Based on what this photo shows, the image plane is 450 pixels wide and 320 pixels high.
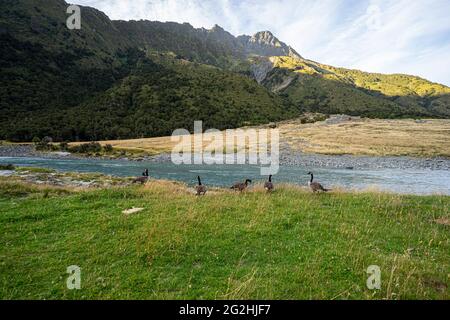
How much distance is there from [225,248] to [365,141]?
92.2 meters

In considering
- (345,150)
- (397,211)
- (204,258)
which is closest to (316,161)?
(345,150)

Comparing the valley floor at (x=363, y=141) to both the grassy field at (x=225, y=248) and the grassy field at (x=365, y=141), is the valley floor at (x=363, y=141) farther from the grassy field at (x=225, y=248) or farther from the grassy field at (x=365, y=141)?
the grassy field at (x=225, y=248)

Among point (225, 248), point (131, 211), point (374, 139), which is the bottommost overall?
point (225, 248)

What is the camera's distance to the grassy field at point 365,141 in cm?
8356

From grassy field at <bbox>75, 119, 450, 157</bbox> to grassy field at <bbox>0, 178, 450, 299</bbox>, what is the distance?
6883 centimetres

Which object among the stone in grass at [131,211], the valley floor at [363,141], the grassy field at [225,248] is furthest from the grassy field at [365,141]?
the stone in grass at [131,211]

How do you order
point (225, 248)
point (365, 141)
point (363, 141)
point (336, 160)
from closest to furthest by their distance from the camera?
point (225, 248) < point (336, 160) < point (365, 141) < point (363, 141)

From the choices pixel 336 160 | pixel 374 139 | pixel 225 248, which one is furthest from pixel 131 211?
pixel 374 139

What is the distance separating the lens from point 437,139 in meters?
94.2

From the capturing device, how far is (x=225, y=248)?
12891 millimetres

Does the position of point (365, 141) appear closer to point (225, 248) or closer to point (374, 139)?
point (374, 139)

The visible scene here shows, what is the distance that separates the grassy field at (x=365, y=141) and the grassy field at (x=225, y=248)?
6883 centimetres
